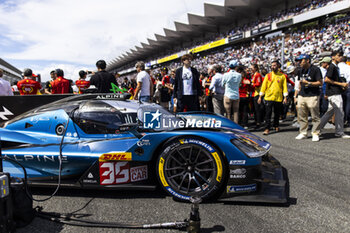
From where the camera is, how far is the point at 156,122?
9.35ft

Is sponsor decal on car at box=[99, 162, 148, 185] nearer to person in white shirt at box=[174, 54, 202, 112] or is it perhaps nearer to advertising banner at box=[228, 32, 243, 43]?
person in white shirt at box=[174, 54, 202, 112]

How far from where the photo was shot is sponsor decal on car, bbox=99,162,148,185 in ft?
8.81

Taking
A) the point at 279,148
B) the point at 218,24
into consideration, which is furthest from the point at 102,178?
the point at 218,24

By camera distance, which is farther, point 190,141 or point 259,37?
point 259,37

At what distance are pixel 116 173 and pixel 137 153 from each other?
0.97ft

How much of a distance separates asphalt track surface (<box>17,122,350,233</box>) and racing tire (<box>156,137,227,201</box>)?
0.13 m

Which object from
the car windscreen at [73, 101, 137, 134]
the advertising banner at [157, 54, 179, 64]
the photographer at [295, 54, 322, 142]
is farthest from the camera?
the advertising banner at [157, 54, 179, 64]

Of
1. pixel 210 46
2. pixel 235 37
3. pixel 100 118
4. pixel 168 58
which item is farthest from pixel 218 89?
pixel 168 58

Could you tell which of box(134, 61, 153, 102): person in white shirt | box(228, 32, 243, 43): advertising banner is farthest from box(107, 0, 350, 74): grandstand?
box(134, 61, 153, 102): person in white shirt

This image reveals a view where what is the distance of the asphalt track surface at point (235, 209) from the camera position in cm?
213

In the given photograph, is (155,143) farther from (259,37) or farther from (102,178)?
(259,37)

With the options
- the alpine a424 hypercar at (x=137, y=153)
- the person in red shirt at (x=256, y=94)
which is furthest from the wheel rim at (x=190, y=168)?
the person in red shirt at (x=256, y=94)

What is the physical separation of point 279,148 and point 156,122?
2965 mm

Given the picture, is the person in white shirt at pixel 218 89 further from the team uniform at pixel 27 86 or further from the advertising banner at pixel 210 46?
the advertising banner at pixel 210 46
